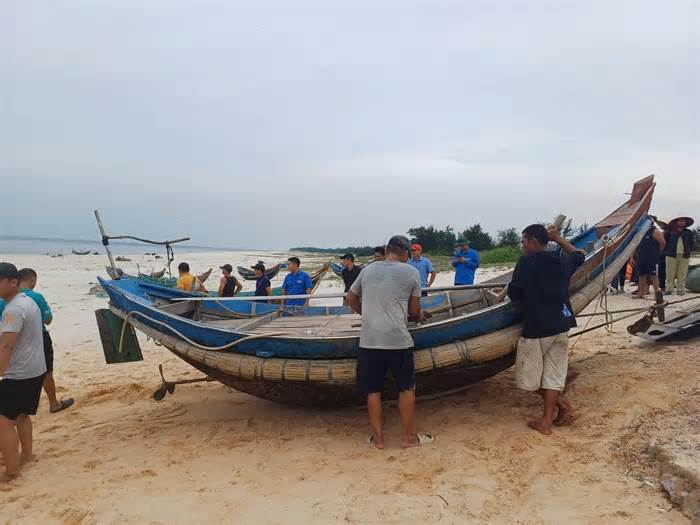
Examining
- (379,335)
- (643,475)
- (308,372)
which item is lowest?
(643,475)

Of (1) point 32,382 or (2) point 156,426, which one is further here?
(2) point 156,426

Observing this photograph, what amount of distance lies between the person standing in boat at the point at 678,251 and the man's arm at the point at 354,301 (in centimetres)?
640

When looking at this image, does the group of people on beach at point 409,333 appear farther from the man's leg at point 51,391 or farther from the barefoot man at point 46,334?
the man's leg at point 51,391

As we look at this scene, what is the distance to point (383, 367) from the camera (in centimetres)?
354

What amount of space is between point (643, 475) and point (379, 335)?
178 cm

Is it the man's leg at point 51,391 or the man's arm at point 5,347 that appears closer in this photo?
the man's arm at point 5,347

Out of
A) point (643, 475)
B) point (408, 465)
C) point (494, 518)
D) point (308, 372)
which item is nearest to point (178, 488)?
point (308, 372)

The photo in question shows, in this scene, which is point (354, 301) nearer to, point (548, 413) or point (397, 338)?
point (397, 338)

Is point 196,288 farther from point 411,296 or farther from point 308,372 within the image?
point 411,296

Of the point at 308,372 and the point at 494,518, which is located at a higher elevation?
the point at 308,372

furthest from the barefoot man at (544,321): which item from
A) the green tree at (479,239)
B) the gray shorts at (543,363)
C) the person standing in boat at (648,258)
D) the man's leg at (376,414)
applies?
the green tree at (479,239)

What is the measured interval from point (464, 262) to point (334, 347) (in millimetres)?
4009

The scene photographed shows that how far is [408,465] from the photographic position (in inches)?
128

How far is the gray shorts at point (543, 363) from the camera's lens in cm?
357
